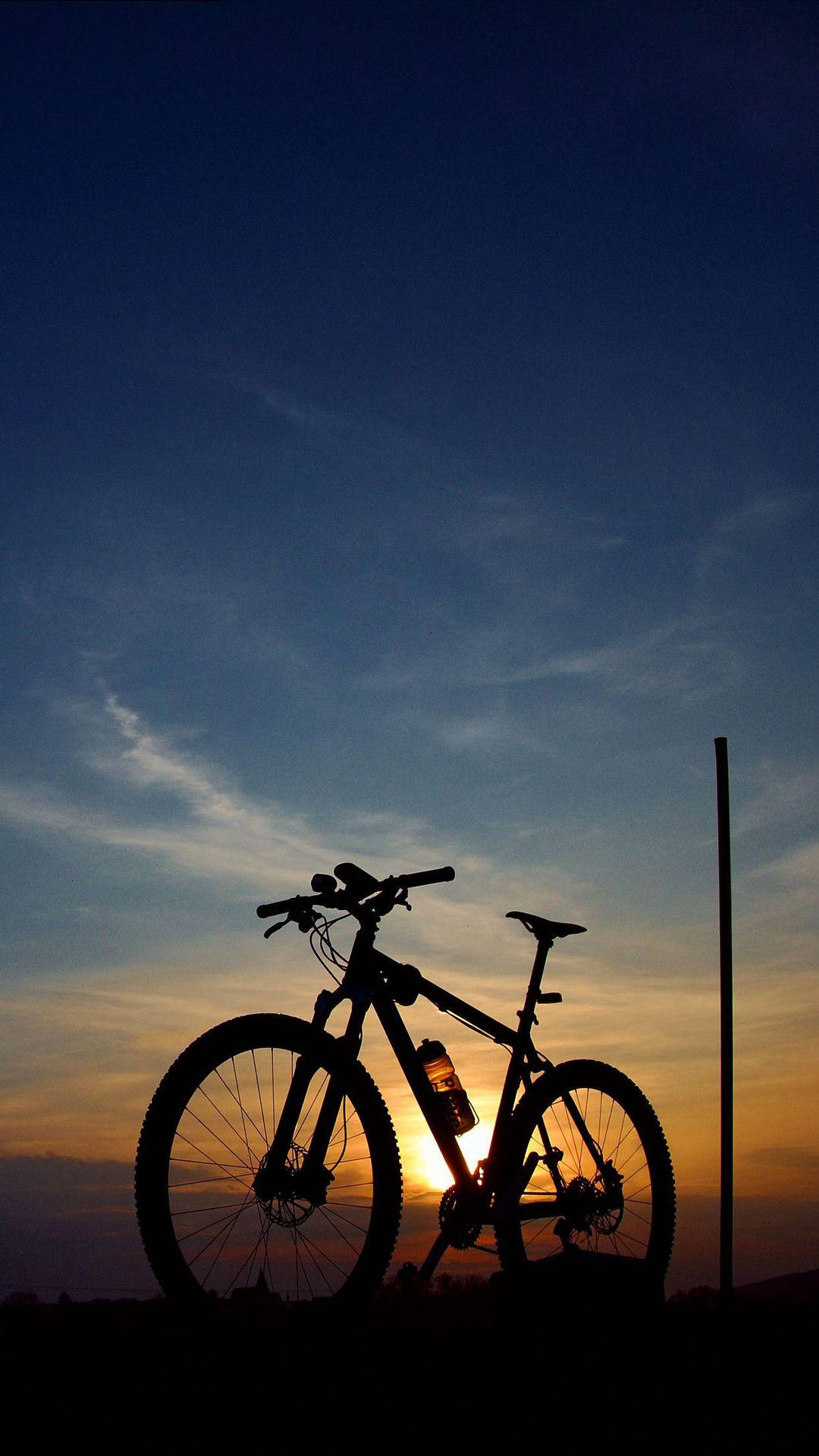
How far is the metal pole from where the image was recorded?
26.0 ft

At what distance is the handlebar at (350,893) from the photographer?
598cm

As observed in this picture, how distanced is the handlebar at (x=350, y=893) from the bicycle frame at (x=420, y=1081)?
0.35ft

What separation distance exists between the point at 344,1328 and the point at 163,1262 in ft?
2.88

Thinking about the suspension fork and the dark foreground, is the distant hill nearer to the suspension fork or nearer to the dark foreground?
the dark foreground

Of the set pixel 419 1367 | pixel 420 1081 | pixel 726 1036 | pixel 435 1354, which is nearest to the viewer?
pixel 419 1367

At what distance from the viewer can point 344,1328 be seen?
528 cm

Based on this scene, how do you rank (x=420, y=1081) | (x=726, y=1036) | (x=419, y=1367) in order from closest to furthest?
(x=419, y=1367)
(x=420, y=1081)
(x=726, y=1036)

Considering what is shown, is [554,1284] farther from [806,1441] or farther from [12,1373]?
[12,1373]

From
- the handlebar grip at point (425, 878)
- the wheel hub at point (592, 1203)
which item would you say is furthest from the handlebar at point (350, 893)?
the wheel hub at point (592, 1203)

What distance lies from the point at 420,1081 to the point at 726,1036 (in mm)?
2915

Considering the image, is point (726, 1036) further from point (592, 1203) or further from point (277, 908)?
point (277, 908)

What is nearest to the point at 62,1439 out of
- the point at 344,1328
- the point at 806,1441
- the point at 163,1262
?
the point at 163,1262

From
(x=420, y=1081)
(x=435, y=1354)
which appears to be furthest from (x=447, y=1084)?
(x=435, y=1354)

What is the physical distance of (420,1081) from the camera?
6219 mm
